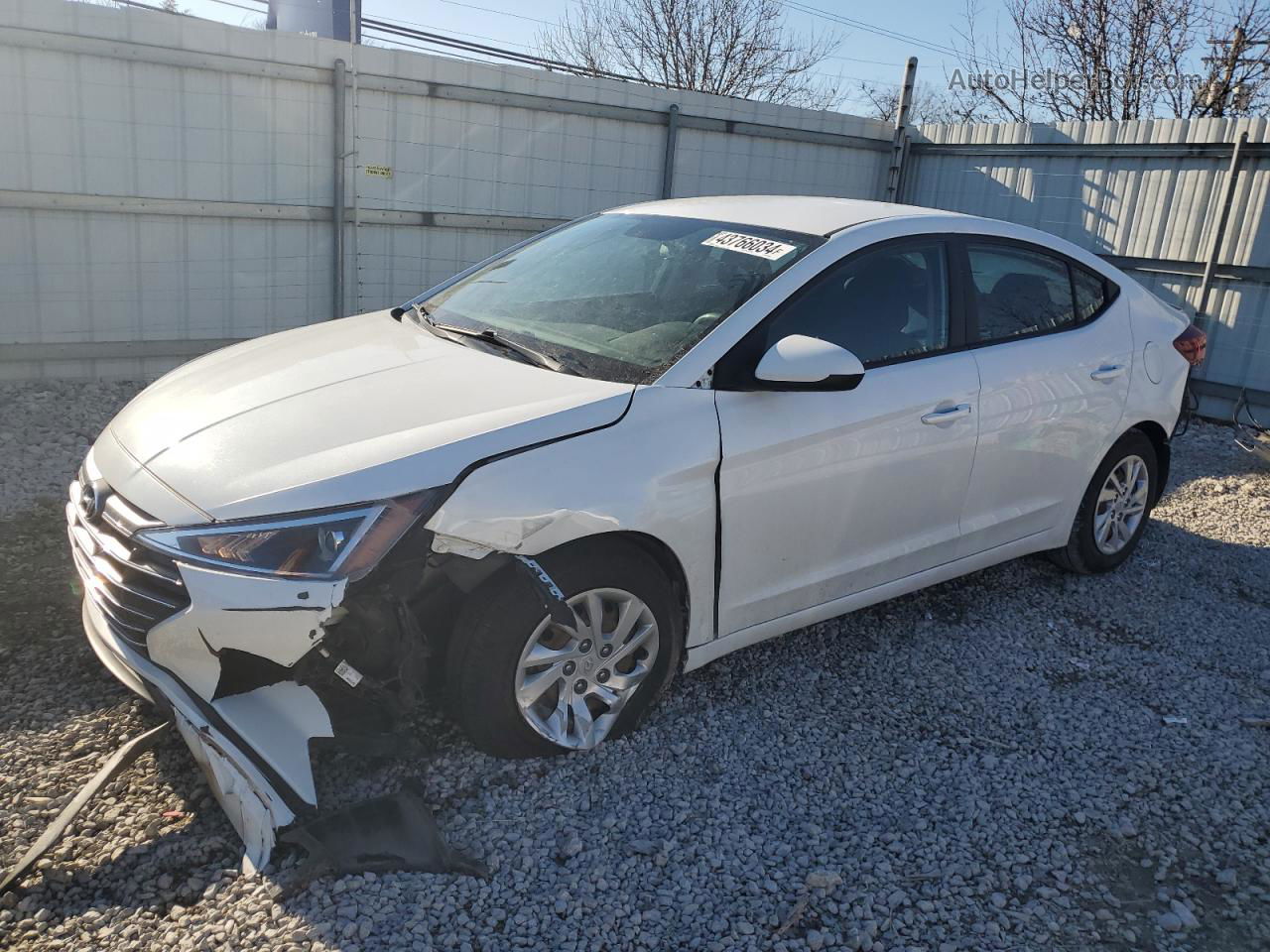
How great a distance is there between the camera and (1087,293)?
4.65 metres

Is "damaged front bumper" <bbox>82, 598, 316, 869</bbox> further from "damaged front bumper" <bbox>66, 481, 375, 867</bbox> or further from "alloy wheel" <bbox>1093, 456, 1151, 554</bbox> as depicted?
"alloy wheel" <bbox>1093, 456, 1151, 554</bbox>

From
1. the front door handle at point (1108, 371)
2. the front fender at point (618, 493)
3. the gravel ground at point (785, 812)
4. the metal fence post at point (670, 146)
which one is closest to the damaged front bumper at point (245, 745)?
the gravel ground at point (785, 812)

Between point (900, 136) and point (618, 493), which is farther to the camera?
point (900, 136)

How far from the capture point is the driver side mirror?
3225 mm

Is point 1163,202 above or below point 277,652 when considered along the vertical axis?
above

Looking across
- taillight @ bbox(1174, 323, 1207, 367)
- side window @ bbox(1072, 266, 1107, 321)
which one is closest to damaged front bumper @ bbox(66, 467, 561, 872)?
side window @ bbox(1072, 266, 1107, 321)

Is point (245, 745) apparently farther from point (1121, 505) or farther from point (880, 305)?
point (1121, 505)

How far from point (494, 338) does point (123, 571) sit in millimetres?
1425

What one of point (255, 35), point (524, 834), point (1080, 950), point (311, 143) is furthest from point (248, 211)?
point (1080, 950)

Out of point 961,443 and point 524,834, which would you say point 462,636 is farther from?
point 961,443

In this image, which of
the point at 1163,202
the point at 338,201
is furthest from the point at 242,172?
the point at 1163,202

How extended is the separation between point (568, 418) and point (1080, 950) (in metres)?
1.92

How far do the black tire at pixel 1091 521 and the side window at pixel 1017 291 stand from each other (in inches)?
29.2

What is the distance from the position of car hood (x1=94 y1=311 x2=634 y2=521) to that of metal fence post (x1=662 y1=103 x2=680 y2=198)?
662 cm
